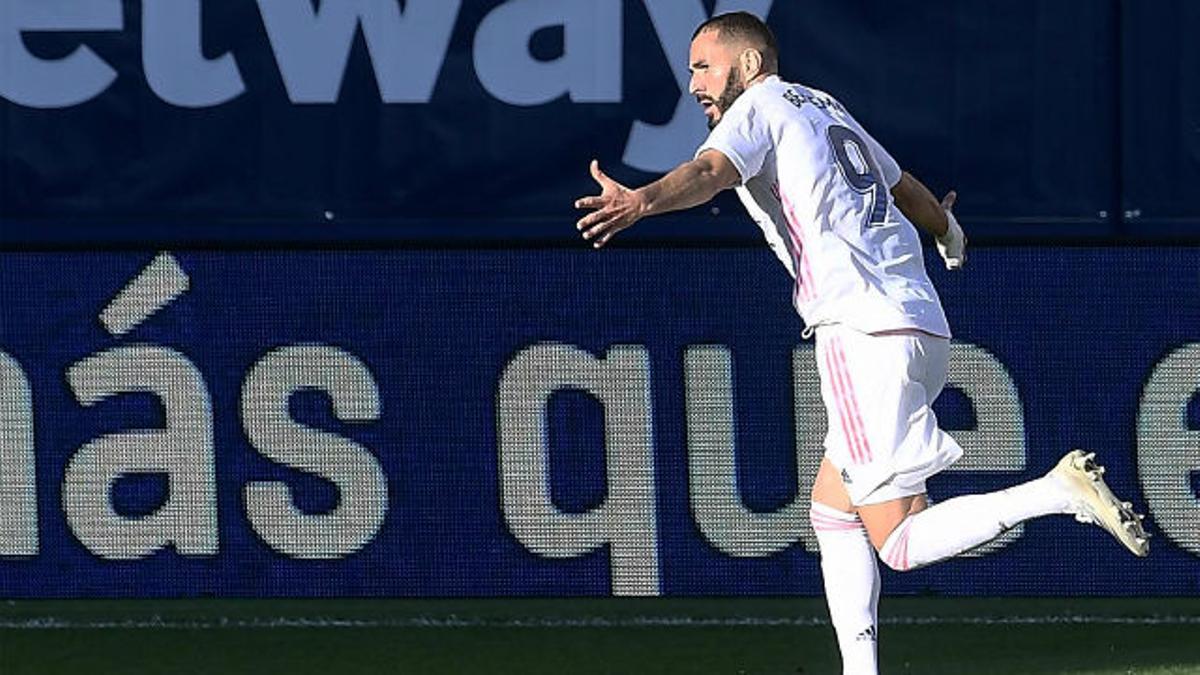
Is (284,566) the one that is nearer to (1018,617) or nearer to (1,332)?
(1,332)

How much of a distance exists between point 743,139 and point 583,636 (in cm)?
235

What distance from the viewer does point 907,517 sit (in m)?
5.84

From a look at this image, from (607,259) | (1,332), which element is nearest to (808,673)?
(607,259)

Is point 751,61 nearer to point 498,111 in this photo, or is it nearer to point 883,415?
point 883,415

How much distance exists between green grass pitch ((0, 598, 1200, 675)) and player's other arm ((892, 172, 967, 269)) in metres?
1.19

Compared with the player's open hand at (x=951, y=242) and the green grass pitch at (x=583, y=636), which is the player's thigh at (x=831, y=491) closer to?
the player's open hand at (x=951, y=242)

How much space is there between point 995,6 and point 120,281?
105 inches

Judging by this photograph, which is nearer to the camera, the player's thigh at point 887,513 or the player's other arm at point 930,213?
the player's thigh at point 887,513

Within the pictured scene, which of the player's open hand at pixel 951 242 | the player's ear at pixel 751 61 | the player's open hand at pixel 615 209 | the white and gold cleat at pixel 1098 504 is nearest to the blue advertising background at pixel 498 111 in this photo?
the player's open hand at pixel 951 242

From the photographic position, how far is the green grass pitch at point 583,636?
7.13 metres

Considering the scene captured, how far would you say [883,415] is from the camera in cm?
585

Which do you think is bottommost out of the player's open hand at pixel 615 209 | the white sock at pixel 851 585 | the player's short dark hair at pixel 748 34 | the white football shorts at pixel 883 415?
the white sock at pixel 851 585

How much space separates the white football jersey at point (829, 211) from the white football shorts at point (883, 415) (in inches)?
2.0

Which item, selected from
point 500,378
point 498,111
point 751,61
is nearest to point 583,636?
point 500,378
